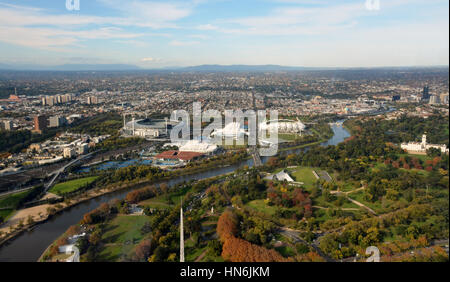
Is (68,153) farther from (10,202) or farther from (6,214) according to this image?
(6,214)

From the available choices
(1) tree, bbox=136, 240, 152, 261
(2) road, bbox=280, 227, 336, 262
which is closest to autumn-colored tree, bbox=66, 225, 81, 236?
(1) tree, bbox=136, 240, 152, 261

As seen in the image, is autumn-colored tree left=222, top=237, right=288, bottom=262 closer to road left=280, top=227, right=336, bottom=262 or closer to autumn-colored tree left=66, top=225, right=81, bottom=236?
road left=280, top=227, right=336, bottom=262

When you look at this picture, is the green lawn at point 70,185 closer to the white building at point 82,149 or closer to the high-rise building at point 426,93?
the white building at point 82,149

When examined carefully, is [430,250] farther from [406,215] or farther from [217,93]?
[217,93]

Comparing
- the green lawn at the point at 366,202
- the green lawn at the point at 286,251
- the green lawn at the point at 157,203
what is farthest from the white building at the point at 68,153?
the green lawn at the point at 366,202
